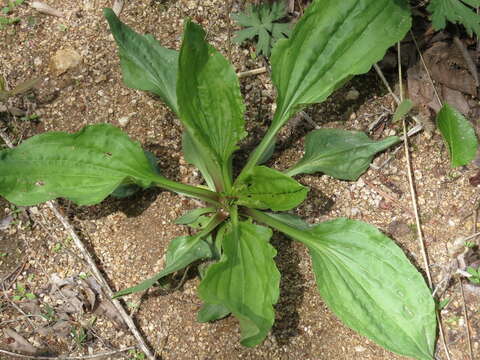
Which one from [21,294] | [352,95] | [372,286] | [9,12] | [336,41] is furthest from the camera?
[9,12]

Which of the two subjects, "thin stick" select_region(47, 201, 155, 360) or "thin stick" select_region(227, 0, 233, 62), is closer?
"thin stick" select_region(47, 201, 155, 360)

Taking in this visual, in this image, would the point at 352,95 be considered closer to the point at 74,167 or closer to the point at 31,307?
the point at 74,167

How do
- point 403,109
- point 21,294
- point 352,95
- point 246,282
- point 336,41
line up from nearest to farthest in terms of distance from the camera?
point 246,282, point 336,41, point 21,294, point 403,109, point 352,95

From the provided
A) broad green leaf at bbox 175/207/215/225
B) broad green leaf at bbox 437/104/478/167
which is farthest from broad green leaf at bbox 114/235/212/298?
broad green leaf at bbox 437/104/478/167

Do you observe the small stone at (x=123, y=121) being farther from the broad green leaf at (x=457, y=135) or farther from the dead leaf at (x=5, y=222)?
the broad green leaf at (x=457, y=135)

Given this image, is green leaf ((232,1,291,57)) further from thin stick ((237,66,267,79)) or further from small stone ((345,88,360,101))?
small stone ((345,88,360,101))

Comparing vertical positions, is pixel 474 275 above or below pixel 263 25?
below

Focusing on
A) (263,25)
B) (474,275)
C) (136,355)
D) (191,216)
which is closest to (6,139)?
(191,216)
